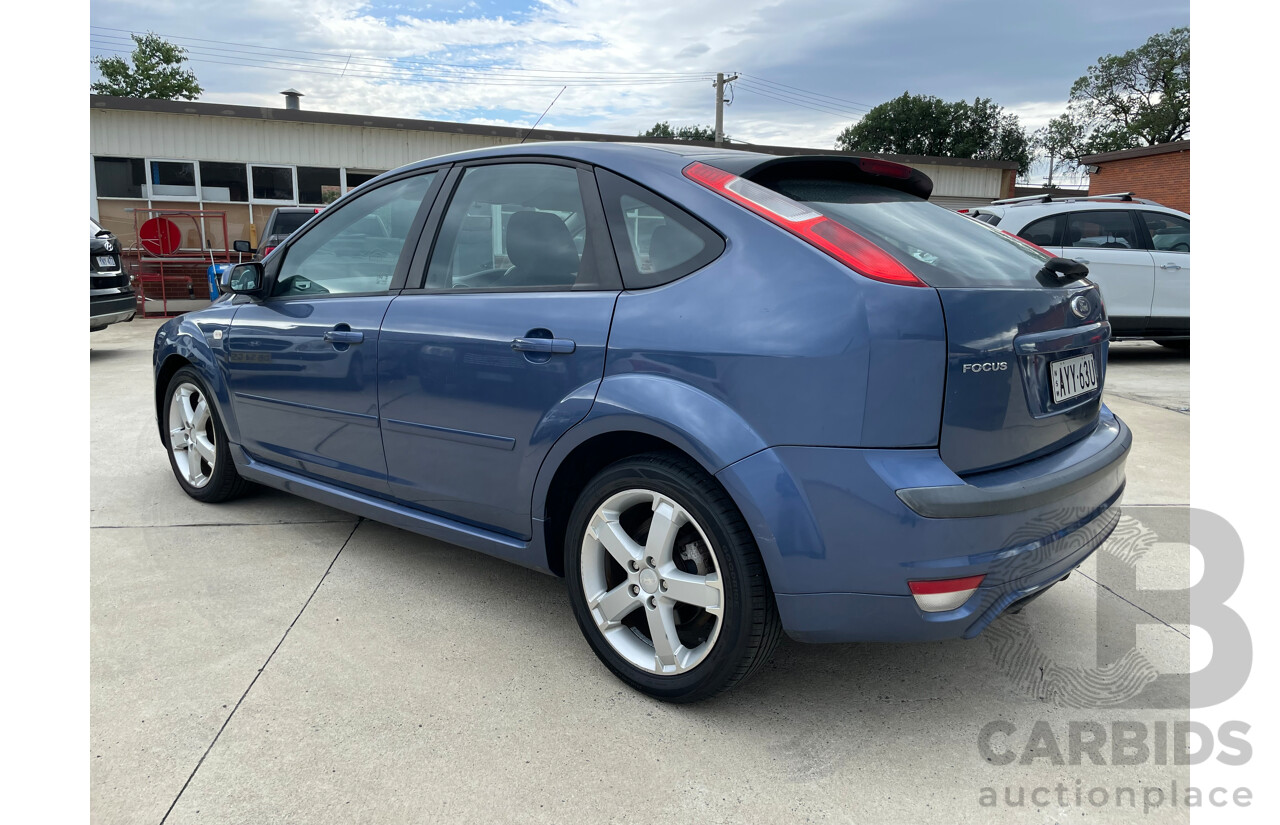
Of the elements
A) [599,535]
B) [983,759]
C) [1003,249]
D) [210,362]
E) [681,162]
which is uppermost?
[681,162]

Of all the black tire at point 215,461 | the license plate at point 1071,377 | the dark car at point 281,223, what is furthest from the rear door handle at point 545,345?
the dark car at point 281,223

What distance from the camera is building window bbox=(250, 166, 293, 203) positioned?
18562 mm

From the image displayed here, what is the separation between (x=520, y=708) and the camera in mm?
2385

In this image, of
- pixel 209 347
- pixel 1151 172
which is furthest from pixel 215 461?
pixel 1151 172

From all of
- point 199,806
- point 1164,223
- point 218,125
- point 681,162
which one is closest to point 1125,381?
point 1164,223

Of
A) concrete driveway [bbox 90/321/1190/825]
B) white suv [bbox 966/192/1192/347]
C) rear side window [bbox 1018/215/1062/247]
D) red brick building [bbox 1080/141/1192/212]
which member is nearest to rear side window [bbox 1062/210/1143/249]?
white suv [bbox 966/192/1192/347]

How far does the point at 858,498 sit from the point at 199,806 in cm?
173

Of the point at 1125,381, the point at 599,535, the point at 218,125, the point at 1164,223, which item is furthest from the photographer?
the point at 218,125

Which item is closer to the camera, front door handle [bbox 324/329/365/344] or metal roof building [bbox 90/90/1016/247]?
front door handle [bbox 324/329/365/344]

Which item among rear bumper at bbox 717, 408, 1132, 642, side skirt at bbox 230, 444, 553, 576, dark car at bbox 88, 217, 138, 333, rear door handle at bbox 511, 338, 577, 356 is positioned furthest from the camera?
dark car at bbox 88, 217, 138, 333

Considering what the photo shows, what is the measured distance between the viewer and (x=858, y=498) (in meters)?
1.95

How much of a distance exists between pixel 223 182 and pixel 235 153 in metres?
0.70

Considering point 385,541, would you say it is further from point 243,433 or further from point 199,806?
point 199,806

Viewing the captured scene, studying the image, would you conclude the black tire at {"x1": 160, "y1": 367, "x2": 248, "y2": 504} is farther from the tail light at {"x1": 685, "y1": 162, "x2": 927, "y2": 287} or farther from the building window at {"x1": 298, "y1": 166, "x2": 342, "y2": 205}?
the building window at {"x1": 298, "y1": 166, "x2": 342, "y2": 205}
